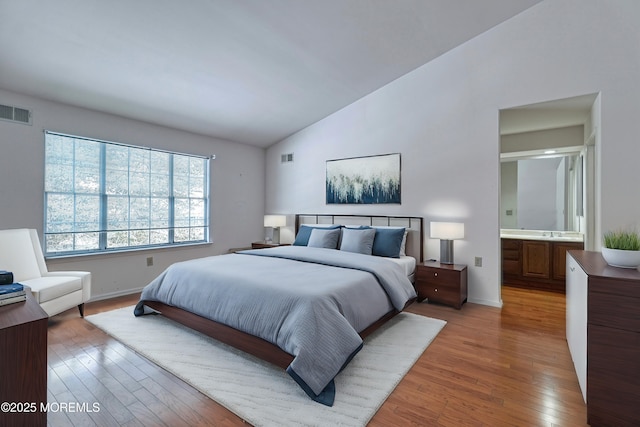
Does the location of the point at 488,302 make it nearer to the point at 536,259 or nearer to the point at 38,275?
the point at 536,259

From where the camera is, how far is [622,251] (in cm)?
185

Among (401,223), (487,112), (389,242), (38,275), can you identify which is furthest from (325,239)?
(38,275)

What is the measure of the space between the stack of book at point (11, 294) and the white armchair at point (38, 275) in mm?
1297

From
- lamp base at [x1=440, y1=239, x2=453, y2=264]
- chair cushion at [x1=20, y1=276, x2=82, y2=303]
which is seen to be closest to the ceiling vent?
chair cushion at [x1=20, y1=276, x2=82, y2=303]

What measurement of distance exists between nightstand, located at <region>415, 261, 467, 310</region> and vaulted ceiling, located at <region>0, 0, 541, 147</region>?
2.71 meters

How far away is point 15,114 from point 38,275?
179 cm

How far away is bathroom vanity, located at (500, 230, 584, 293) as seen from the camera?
4.34 meters

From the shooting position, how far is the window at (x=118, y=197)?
12.2 feet

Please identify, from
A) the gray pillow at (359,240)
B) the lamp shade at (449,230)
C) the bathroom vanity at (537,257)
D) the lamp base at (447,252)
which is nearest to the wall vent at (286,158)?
the gray pillow at (359,240)

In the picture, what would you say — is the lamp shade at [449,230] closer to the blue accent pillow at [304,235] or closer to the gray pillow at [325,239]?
the gray pillow at [325,239]

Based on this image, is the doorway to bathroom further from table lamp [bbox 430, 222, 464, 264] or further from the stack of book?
Result: the stack of book

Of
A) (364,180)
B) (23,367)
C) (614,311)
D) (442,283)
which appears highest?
(364,180)

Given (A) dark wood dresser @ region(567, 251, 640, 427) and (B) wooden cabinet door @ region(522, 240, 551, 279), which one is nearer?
(A) dark wood dresser @ region(567, 251, 640, 427)

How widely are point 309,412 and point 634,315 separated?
1.84 m
